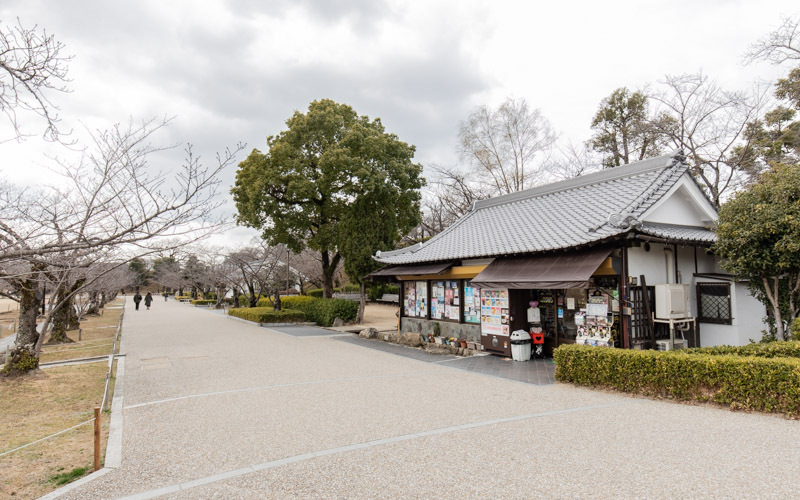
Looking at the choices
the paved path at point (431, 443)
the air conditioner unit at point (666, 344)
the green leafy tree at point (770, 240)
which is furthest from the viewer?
the air conditioner unit at point (666, 344)

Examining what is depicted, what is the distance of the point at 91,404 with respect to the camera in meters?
7.80

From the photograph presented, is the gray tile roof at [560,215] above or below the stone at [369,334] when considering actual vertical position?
above

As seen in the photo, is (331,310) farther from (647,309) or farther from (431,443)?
(431,443)

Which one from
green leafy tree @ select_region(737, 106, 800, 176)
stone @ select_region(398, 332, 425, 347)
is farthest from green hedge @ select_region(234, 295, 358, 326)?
green leafy tree @ select_region(737, 106, 800, 176)

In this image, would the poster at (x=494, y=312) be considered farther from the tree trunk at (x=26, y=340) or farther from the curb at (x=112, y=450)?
the tree trunk at (x=26, y=340)

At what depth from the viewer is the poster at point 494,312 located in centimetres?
1138

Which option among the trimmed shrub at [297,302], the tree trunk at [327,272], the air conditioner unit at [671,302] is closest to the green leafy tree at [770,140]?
the air conditioner unit at [671,302]

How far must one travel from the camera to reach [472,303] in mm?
12930

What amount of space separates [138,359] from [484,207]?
41.9 ft

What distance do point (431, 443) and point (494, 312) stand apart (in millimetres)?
6988

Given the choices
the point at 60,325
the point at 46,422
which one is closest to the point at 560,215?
the point at 46,422

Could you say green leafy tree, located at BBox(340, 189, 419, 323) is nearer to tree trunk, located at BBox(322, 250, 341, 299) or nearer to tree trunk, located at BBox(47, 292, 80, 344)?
tree trunk, located at BBox(322, 250, 341, 299)

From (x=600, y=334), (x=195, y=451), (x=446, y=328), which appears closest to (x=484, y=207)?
(x=446, y=328)

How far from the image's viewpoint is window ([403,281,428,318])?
14947 millimetres
